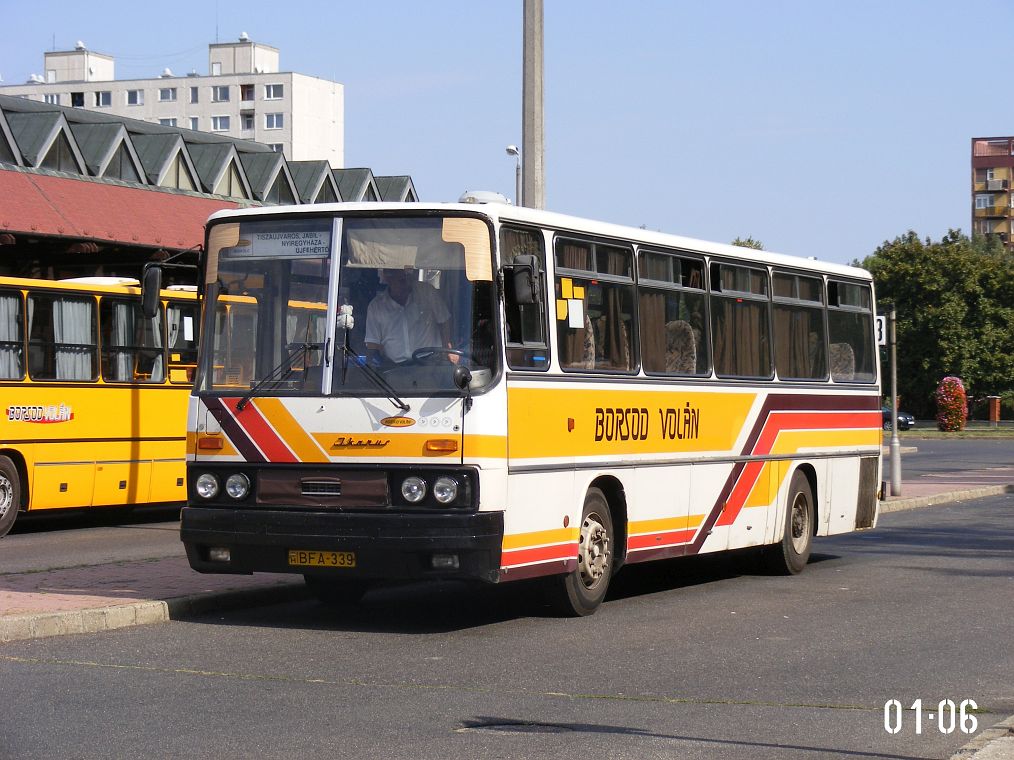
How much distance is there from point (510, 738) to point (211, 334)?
201 inches

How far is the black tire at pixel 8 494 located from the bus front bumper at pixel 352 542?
830cm

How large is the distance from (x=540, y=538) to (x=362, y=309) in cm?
202

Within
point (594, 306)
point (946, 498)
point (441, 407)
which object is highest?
point (594, 306)

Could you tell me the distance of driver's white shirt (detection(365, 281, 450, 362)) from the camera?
36.2 ft

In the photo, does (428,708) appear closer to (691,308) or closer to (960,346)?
(691,308)

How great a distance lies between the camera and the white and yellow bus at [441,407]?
10.9 meters

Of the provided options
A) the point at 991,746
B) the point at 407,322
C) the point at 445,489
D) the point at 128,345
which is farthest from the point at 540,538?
the point at 128,345

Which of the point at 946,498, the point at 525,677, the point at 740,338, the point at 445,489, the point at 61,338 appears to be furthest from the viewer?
the point at 946,498

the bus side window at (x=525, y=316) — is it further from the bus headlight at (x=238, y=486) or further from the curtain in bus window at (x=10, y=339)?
the curtain in bus window at (x=10, y=339)

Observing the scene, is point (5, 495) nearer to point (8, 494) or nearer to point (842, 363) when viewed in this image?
point (8, 494)

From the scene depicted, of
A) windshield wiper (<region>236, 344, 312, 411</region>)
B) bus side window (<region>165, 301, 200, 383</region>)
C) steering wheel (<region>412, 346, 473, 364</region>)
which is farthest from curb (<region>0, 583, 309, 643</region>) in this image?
bus side window (<region>165, 301, 200, 383</region>)

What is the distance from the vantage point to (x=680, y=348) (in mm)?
13797

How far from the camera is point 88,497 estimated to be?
19.9m
